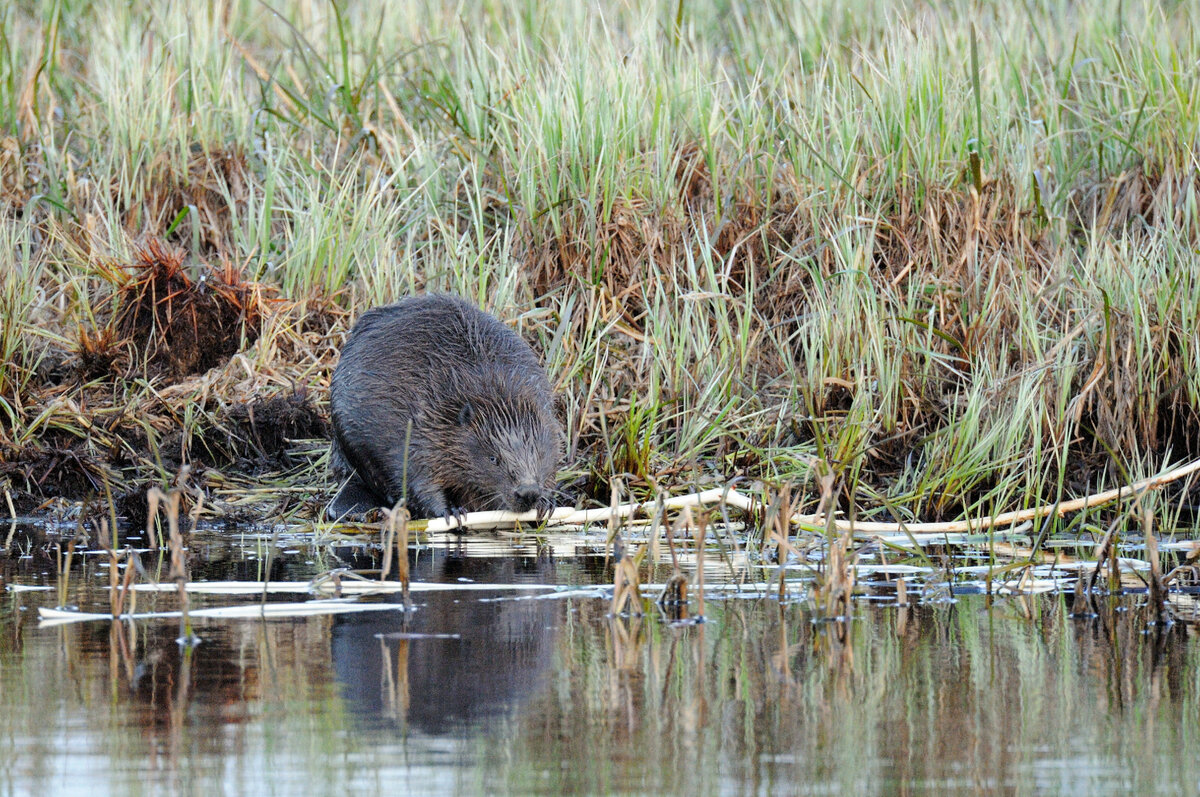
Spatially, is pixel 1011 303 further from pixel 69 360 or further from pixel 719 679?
pixel 69 360

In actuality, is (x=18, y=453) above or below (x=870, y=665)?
above

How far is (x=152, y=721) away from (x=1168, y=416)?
4.03 meters

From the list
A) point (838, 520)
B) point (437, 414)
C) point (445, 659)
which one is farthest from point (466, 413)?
point (445, 659)

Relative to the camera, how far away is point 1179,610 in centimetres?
355

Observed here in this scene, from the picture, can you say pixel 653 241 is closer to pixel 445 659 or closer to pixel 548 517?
pixel 548 517

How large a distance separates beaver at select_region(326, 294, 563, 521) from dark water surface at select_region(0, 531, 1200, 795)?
1554mm

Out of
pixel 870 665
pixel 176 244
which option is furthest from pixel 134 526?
pixel 870 665

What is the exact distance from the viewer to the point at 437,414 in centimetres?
538

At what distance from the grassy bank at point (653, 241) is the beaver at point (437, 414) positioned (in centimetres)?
31

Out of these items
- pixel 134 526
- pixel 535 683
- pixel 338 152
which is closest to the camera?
pixel 535 683

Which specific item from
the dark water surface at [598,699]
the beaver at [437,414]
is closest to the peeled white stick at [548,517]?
the beaver at [437,414]

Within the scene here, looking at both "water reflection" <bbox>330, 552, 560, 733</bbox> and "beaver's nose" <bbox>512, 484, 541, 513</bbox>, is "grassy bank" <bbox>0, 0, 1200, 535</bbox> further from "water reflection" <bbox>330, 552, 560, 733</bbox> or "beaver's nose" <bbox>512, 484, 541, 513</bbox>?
"water reflection" <bbox>330, 552, 560, 733</bbox>

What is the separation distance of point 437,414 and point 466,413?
130 mm

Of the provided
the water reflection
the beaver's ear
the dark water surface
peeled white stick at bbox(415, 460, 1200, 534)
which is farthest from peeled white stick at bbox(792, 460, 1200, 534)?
the water reflection
